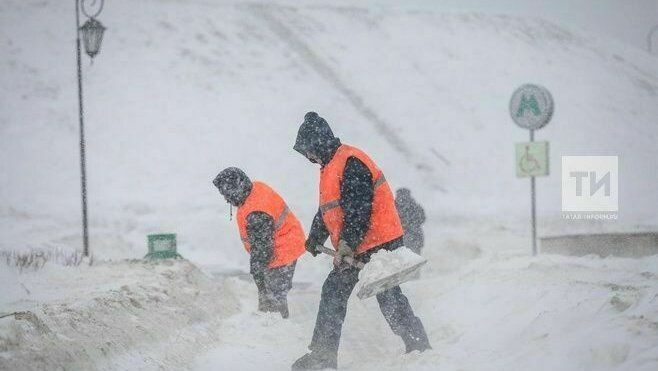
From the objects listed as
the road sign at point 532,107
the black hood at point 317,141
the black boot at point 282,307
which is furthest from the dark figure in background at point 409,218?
the black hood at point 317,141

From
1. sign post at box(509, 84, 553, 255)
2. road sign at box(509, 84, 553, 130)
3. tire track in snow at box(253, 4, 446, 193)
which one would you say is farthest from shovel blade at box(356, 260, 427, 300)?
tire track in snow at box(253, 4, 446, 193)

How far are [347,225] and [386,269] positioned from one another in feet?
1.28

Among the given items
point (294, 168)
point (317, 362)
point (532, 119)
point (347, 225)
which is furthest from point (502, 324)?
point (294, 168)

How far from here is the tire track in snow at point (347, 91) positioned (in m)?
28.1

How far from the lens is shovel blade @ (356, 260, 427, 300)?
5453 mm

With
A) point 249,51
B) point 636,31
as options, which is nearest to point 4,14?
point 249,51

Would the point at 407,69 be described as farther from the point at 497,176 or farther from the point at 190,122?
the point at 190,122

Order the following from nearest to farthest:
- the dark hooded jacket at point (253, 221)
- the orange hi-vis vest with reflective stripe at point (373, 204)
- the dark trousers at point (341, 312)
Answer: the orange hi-vis vest with reflective stripe at point (373, 204) → the dark trousers at point (341, 312) → the dark hooded jacket at point (253, 221)

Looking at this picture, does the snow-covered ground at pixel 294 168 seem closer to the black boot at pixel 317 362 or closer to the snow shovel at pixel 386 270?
the black boot at pixel 317 362

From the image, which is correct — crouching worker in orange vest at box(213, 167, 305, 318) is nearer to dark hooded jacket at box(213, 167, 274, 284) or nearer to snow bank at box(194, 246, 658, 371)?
dark hooded jacket at box(213, 167, 274, 284)

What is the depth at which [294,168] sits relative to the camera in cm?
2502

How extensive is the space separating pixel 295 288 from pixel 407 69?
74.3ft

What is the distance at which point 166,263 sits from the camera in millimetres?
11688

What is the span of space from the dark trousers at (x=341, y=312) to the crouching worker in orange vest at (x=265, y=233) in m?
2.16
